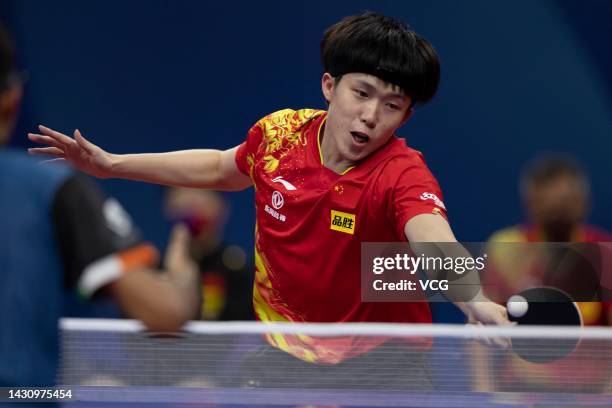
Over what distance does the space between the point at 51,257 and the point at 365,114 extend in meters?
1.39

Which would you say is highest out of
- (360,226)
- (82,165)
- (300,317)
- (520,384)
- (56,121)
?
(56,121)

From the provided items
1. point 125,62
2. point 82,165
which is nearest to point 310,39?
point 125,62

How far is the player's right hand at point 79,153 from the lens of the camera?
353 cm

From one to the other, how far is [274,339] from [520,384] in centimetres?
91

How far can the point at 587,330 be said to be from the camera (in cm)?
362

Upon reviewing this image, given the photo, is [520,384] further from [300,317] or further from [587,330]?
[300,317]

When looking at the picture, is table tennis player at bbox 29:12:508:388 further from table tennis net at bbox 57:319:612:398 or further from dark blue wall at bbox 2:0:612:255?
dark blue wall at bbox 2:0:612:255

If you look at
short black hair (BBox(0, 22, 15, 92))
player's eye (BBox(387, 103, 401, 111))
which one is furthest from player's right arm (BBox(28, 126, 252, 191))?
short black hair (BBox(0, 22, 15, 92))

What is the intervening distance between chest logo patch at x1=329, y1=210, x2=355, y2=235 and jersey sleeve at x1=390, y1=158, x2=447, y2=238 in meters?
0.14

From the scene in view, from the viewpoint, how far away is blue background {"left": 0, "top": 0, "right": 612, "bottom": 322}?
6.52m

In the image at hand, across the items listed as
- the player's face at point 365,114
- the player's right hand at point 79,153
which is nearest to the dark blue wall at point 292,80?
the player's right hand at point 79,153

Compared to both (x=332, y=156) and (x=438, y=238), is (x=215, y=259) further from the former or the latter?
(x=438, y=238)

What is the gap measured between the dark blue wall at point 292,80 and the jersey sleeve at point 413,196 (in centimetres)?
344

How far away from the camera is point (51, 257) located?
6.79ft
